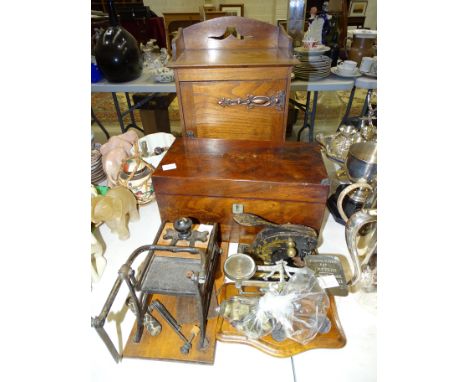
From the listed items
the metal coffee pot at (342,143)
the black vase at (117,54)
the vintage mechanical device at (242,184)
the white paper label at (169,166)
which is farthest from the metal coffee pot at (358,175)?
the black vase at (117,54)

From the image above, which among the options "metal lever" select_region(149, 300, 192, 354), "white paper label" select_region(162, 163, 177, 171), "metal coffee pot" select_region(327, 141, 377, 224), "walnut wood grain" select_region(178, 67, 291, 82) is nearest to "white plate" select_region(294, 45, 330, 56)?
"walnut wood grain" select_region(178, 67, 291, 82)

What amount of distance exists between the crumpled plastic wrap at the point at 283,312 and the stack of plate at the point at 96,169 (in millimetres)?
795

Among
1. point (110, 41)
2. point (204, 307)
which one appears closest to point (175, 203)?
point (204, 307)

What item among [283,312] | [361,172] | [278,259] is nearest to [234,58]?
[361,172]

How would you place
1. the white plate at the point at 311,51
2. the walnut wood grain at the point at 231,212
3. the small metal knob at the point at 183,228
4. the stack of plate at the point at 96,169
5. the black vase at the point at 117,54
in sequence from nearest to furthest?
the small metal knob at the point at 183,228
the walnut wood grain at the point at 231,212
the stack of plate at the point at 96,169
the black vase at the point at 117,54
the white plate at the point at 311,51

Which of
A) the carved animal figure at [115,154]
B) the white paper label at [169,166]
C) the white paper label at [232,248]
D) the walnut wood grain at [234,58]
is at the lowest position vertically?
the white paper label at [232,248]

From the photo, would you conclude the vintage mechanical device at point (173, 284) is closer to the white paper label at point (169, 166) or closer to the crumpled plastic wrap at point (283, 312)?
the crumpled plastic wrap at point (283, 312)

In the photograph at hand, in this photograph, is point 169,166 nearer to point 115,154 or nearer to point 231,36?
point 115,154

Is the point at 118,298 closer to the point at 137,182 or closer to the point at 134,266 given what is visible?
the point at 134,266

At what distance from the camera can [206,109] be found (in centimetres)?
105

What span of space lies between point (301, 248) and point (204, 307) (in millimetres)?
313

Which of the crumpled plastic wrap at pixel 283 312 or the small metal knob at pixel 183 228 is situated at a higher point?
the small metal knob at pixel 183 228

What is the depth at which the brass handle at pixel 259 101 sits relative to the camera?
1.01 m
